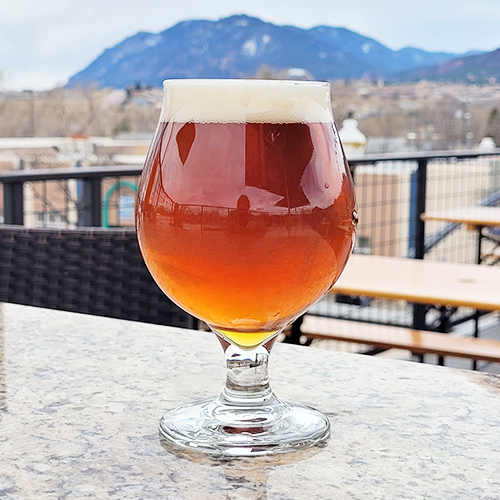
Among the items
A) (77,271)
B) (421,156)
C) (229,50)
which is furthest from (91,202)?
(229,50)

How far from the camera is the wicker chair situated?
108cm

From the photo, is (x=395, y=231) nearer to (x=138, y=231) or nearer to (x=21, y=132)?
(x=138, y=231)

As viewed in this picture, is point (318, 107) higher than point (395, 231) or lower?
higher

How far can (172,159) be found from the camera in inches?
15.2

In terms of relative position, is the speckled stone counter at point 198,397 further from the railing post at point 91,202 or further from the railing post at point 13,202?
the railing post at point 91,202

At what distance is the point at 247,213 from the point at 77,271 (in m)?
0.77

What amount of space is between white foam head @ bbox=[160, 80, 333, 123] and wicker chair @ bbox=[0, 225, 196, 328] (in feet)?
2.32

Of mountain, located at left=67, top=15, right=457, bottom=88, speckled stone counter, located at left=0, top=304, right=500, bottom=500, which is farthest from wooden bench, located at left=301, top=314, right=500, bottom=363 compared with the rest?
A: mountain, located at left=67, top=15, right=457, bottom=88

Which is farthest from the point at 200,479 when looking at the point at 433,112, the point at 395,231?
the point at 433,112

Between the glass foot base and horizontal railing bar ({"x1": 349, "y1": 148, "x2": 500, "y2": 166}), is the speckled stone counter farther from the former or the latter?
horizontal railing bar ({"x1": 349, "y1": 148, "x2": 500, "y2": 166})

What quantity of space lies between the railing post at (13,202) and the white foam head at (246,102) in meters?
2.14

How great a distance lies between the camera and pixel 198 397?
1.49ft

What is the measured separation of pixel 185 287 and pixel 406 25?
14.5 metres

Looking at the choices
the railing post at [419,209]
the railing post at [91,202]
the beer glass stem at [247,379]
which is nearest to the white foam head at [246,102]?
the beer glass stem at [247,379]
